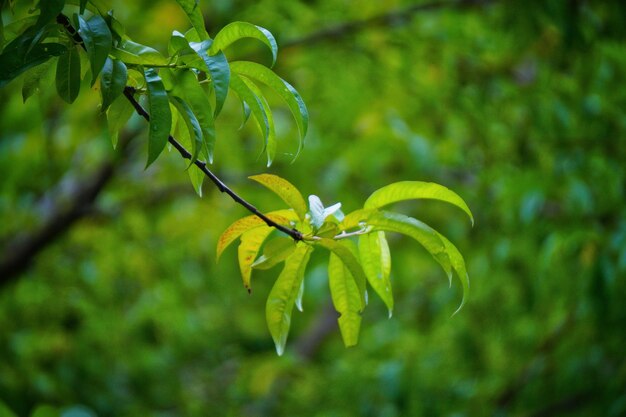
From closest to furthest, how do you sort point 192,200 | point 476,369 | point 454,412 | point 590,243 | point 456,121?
point 590,243
point 454,412
point 476,369
point 456,121
point 192,200

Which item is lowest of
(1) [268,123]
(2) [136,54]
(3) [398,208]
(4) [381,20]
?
(3) [398,208]

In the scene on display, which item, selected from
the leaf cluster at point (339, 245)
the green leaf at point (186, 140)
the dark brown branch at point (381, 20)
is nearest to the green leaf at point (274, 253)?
the leaf cluster at point (339, 245)

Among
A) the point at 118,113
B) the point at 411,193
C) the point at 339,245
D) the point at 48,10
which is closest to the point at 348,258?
the point at 339,245

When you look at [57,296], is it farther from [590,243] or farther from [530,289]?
[590,243]

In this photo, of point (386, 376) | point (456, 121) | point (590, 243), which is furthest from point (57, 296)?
point (590, 243)

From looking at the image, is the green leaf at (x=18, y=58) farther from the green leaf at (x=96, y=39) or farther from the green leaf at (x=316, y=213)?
the green leaf at (x=316, y=213)

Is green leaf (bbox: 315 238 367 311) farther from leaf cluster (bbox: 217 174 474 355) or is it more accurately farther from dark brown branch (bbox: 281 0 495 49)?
dark brown branch (bbox: 281 0 495 49)

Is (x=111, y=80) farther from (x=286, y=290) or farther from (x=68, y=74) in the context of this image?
(x=286, y=290)
